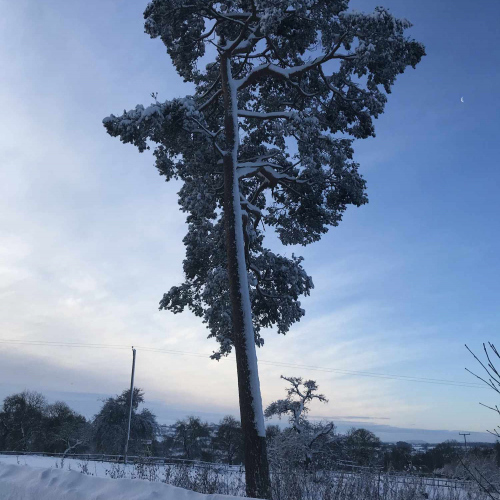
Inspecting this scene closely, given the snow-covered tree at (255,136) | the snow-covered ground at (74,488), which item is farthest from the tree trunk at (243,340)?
the snow-covered ground at (74,488)

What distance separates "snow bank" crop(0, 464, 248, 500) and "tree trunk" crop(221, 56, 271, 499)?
464 centimetres

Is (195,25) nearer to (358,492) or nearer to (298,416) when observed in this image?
(358,492)

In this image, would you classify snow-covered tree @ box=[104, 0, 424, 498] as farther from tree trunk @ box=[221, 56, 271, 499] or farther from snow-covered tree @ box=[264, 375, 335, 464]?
snow-covered tree @ box=[264, 375, 335, 464]

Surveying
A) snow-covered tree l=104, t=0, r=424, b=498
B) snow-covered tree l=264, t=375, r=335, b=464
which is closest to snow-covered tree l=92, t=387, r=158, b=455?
snow-covered tree l=264, t=375, r=335, b=464

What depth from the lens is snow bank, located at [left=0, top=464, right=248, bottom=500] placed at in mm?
3980

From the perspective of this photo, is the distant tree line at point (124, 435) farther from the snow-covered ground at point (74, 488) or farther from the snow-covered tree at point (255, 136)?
the snow-covered ground at point (74, 488)

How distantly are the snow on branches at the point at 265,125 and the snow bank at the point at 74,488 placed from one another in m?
8.10

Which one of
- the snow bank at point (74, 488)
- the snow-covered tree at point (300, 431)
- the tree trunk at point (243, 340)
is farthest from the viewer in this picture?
the snow-covered tree at point (300, 431)

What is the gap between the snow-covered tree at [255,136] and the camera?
11.4m

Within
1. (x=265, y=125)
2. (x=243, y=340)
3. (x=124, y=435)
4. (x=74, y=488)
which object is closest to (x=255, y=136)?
(x=265, y=125)

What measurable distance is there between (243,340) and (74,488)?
6.37 meters

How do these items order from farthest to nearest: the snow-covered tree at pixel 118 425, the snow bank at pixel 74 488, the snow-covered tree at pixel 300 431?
the snow-covered tree at pixel 118 425 → the snow-covered tree at pixel 300 431 → the snow bank at pixel 74 488

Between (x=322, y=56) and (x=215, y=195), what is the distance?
5.34 metres

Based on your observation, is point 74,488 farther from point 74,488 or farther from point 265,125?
point 265,125
